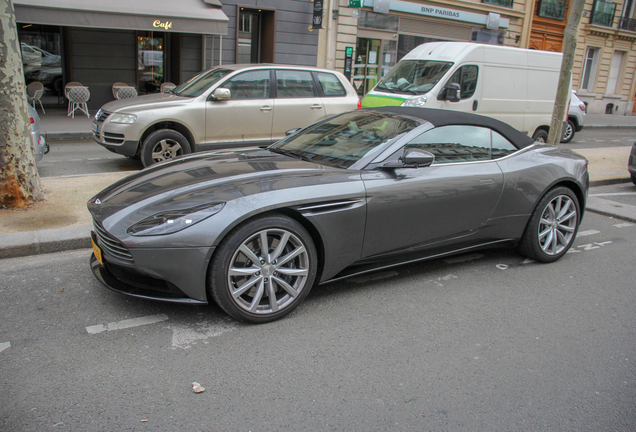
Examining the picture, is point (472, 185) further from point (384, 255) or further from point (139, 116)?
point (139, 116)

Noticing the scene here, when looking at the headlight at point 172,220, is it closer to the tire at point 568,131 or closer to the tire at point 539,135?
the tire at point 539,135

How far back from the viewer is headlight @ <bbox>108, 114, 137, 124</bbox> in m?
7.57

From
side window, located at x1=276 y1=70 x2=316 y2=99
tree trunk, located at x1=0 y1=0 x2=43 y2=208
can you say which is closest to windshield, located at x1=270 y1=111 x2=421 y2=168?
tree trunk, located at x1=0 y1=0 x2=43 y2=208

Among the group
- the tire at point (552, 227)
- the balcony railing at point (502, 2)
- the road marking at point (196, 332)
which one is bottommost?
the road marking at point (196, 332)

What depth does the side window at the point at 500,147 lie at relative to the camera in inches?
179

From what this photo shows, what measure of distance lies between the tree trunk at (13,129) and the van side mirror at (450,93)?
7.26m

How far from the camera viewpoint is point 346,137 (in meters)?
4.31

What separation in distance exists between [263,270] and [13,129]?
3729 mm

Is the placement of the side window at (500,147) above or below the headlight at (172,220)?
above

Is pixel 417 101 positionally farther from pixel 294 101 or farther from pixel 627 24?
pixel 627 24

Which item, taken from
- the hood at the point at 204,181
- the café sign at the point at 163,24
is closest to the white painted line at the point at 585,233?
the hood at the point at 204,181

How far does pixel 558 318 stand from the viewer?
377cm

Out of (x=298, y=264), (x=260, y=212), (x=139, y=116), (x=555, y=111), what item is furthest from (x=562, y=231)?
(x=139, y=116)

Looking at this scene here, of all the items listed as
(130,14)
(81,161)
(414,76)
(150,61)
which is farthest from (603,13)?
(81,161)
